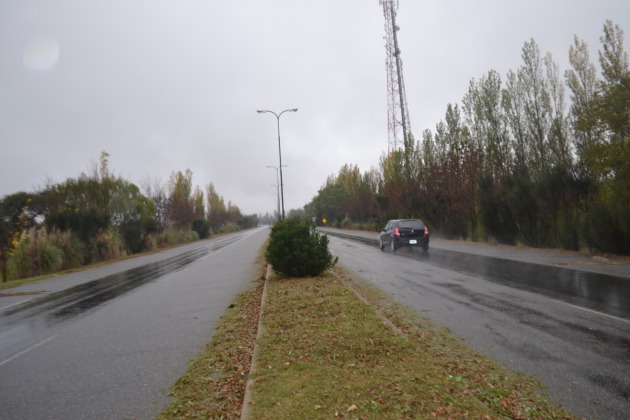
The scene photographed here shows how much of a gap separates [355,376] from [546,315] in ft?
14.9

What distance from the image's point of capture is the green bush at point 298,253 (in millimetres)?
11250

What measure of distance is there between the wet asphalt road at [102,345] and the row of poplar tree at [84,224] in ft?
29.3

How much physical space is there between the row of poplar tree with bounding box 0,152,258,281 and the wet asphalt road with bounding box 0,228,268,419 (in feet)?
29.3

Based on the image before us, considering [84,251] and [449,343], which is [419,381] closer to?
[449,343]

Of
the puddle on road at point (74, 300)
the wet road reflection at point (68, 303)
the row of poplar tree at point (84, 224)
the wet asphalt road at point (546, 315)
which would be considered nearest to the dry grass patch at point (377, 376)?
the wet asphalt road at point (546, 315)

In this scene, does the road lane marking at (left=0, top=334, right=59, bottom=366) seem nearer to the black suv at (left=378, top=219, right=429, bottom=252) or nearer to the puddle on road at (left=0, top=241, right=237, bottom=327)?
the puddle on road at (left=0, top=241, right=237, bottom=327)

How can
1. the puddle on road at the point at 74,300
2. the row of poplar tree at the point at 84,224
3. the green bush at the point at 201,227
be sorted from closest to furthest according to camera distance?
the puddle on road at the point at 74,300 < the row of poplar tree at the point at 84,224 < the green bush at the point at 201,227

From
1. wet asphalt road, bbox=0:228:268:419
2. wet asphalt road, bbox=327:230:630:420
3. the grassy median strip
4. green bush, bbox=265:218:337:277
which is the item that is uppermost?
green bush, bbox=265:218:337:277

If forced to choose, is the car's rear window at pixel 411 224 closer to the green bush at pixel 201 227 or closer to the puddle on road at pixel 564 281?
the puddle on road at pixel 564 281

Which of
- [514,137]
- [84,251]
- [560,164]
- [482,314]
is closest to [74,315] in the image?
[482,314]

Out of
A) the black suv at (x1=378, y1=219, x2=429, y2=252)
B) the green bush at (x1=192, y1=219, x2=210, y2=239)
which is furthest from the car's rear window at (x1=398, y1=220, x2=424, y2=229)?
the green bush at (x1=192, y1=219, x2=210, y2=239)

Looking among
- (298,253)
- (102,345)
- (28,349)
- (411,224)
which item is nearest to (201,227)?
(411,224)

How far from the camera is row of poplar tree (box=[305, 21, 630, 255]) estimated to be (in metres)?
14.7

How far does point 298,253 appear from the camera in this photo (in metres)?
11.2
